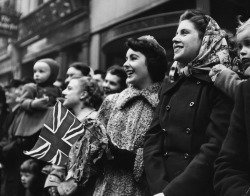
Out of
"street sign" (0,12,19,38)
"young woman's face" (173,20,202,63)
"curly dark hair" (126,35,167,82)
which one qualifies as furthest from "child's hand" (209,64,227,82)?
"street sign" (0,12,19,38)

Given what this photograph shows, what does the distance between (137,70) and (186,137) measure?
101 cm

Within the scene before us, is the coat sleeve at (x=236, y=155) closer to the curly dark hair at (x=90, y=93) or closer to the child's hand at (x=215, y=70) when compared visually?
the child's hand at (x=215, y=70)

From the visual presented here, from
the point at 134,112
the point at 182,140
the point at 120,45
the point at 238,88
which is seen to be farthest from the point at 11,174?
the point at 120,45

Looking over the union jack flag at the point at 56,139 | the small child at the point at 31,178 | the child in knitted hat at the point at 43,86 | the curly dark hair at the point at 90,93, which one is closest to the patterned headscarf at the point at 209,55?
the union jack flag at the point at 56,139

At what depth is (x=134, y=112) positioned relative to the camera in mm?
3162

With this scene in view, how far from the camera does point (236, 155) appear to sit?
1.95 metres

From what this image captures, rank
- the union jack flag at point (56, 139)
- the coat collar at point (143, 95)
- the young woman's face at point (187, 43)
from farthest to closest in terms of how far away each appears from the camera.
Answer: the union jack flag at point (56, 139)
the coat collar at point (143, 95)
the young woman's face at point (187, 43)

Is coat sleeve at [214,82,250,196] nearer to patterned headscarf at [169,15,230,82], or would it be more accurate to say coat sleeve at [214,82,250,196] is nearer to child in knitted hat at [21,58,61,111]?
patterned headscarf at [169,15,230,82]

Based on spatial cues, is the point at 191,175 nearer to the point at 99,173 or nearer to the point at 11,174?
the point at 99,173

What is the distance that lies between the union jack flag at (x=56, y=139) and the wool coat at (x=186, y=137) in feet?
3.06

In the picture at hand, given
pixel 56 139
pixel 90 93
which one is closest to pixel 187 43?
pixel 56 139

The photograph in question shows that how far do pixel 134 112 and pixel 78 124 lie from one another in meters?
0.52

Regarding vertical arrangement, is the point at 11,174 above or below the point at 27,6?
below

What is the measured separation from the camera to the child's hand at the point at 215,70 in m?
2.38
